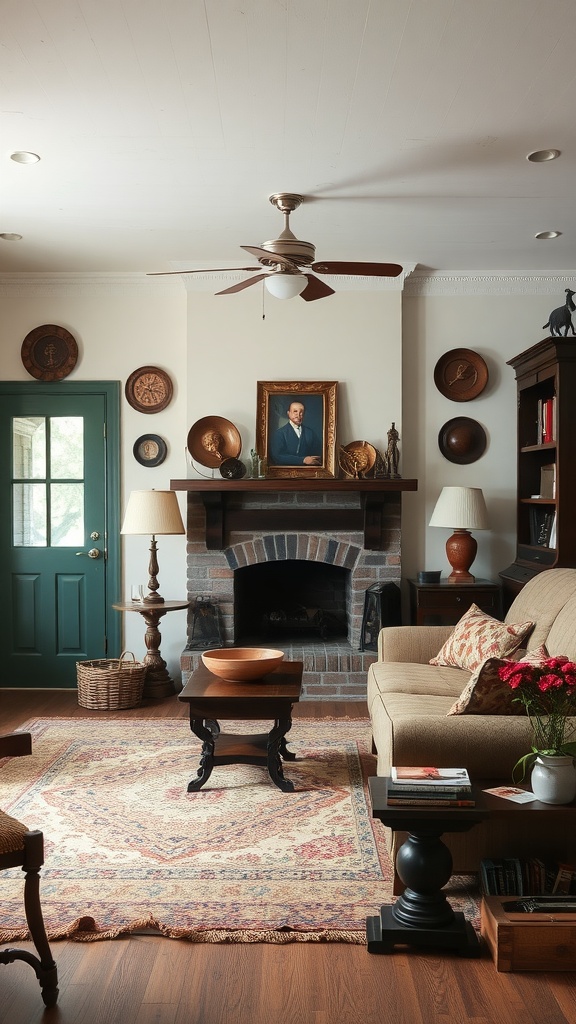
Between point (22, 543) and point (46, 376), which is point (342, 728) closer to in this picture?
point (22, 543)

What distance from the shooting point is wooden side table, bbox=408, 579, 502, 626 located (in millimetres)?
5551

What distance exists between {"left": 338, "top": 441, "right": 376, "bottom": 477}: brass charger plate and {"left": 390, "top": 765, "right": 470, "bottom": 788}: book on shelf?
3.21 meters

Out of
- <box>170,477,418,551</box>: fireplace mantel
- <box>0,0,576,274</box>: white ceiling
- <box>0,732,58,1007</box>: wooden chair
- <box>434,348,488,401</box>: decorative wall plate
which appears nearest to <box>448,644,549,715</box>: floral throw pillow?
<box>0,732,58,1007</box>: wooden chair

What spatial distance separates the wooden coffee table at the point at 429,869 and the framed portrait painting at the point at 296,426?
331 cm

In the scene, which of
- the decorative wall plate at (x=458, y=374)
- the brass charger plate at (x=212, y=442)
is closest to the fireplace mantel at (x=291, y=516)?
the brass charger plate at (x=212, y=442)

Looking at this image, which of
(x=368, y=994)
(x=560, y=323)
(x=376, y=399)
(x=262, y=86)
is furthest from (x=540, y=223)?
(x=368, y=994)

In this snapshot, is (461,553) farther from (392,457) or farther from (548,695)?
(548,695)

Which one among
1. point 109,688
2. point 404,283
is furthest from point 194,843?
point 404,283

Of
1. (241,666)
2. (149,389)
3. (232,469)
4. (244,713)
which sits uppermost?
(149,389)

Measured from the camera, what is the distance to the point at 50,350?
5.99m

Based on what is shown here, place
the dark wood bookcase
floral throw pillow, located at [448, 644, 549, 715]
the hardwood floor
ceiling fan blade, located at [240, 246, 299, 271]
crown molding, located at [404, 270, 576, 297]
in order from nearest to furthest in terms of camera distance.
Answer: the hardwood floor < floral throw pillow, located at [448, 644, 549, 715] < ceiling fan blade, located at [240, 246, 299, 271] < the dark wood bookcase < crown molding, located at [404, 270, 576, 297]

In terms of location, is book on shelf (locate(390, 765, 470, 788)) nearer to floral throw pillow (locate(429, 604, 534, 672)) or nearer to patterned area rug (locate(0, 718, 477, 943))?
patterned area rug (locate(0, 718, 477, 943))

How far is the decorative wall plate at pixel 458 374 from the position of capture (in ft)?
19.6

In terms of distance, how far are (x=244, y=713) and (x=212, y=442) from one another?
8.00ft
